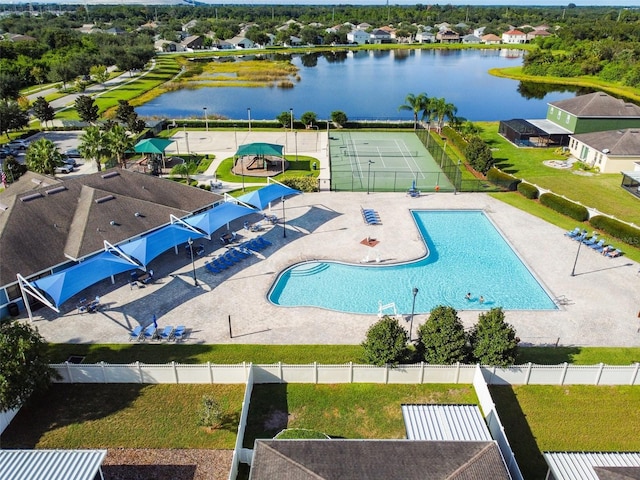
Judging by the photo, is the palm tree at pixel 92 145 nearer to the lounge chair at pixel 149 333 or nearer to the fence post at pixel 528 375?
the lounge chair at pixel 149 333

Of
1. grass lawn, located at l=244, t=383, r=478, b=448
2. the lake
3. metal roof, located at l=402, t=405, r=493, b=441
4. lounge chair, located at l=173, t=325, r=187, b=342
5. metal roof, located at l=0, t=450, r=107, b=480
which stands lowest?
the lake

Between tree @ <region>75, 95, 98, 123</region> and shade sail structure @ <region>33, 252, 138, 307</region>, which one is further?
tree @ <region>75, 95, 98, 123</region>

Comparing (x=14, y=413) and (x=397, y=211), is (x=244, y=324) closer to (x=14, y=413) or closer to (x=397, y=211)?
(x=14, y=413)

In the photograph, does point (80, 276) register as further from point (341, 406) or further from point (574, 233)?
point (574, 233)

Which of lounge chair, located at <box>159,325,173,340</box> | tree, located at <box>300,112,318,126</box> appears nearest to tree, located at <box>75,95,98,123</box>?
tree, located at <box>300,112,318,126</box>

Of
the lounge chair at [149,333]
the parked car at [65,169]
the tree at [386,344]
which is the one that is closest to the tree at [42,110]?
the parked car at [65,169]

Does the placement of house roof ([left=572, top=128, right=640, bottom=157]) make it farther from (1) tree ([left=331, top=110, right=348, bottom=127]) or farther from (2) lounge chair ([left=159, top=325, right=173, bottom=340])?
(2) lounge chair ([left=159, top=325, right=173, bottom=340])

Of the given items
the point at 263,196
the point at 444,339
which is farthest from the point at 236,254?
A: the point at 444,339
